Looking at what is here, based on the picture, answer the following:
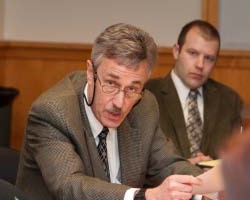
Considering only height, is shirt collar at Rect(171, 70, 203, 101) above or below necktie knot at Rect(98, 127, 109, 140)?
below

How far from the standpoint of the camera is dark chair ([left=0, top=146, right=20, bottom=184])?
224cm

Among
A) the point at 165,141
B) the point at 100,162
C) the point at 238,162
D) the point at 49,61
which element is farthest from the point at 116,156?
the point at 49,61

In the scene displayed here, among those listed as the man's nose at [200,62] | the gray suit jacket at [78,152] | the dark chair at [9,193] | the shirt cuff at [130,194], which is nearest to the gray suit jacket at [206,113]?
the man's nose at [200,62]

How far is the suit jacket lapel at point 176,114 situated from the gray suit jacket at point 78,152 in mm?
966

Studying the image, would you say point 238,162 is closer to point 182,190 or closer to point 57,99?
point 182,190

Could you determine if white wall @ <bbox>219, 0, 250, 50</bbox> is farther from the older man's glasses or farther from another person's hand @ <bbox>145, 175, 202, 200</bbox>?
another person's hand @ <bbox>145, 175, 202, 200</bbox>


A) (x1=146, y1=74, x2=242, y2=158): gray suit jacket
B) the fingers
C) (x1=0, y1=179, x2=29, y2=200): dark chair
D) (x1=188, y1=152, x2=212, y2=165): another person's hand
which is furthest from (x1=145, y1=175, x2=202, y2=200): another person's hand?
(x1=146, y1=74, x2=242, y2=158): gray suit jacket

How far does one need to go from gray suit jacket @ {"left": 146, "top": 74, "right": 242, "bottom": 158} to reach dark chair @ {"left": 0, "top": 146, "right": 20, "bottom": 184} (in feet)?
4.19

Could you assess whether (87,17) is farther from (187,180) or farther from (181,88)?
(187,180)

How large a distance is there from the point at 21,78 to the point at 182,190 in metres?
3.67

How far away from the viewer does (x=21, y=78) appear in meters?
5.13

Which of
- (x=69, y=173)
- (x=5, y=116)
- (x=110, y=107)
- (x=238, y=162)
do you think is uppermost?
(x=238, y=162)

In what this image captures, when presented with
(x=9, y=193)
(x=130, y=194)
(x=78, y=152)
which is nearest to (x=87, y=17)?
(x=78, y=152)

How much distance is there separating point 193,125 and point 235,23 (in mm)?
1640
